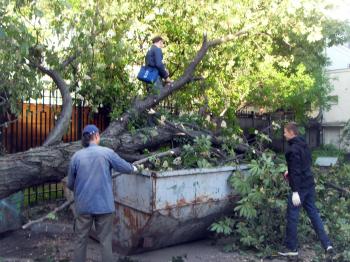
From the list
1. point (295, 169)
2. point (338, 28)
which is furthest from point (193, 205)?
point (338, 28)

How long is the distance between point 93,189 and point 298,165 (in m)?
2.59

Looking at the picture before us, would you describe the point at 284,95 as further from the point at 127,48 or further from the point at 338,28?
the point at 127,48

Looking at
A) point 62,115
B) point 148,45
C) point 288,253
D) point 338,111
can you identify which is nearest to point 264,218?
point 288,253

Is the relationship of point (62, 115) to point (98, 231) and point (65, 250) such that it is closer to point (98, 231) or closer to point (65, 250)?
point (65, 250)

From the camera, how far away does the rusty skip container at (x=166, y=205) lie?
5.31 meters

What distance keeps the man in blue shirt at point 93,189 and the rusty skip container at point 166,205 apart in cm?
64

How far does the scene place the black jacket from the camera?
18.5ft

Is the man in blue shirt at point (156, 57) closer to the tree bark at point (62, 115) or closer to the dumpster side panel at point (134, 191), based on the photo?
the tree bark at point (62, 115)

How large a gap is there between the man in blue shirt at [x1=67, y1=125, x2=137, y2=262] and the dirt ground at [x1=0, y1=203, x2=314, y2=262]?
0.77m

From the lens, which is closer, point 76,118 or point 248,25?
point 248,25

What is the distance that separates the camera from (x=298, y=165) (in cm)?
566

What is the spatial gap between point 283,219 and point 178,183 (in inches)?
65.8

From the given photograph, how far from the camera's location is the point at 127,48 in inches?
269

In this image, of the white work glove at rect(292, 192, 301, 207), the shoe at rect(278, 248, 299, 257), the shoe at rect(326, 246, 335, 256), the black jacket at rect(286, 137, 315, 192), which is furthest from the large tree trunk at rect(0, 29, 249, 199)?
the shoe at rect(326, 246, 335, 256)
